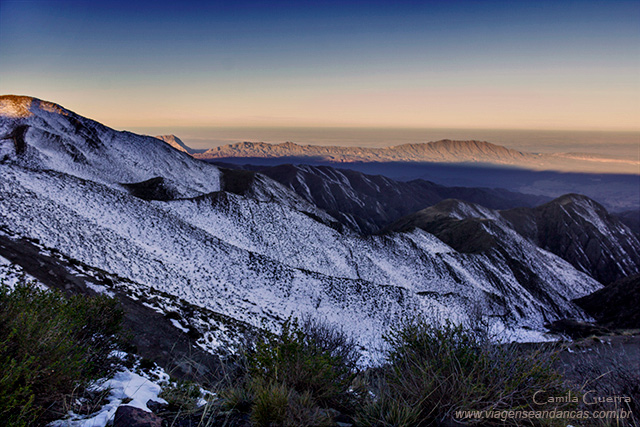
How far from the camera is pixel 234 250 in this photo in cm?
3114

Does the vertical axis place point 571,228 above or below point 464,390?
below

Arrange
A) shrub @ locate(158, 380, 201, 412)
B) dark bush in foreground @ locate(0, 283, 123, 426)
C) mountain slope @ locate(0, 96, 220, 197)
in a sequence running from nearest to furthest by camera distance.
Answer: dark bush in foreground @ locate(0, 283, 123, 426) < shrub @ locate(158, 380, 201, 412) < mountain slope @ locate(0, 96, 220, 197)

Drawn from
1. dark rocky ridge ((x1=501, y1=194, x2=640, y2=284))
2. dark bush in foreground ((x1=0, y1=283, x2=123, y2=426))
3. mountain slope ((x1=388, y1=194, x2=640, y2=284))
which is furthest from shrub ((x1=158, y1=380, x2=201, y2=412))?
dark rocky ridge ((x1=501, y1=194, x2=640, y2=284))

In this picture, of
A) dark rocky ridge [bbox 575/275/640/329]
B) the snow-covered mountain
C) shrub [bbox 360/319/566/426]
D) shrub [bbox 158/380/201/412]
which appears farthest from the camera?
dark rocky ridge [bbox 575/275/640/329]

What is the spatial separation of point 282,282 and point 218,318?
1193 cm

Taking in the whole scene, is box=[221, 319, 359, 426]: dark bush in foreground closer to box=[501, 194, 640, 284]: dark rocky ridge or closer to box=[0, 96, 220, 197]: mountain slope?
box=[0, 96, 220, 197]: mountain slope

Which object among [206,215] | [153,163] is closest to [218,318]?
[206,215]

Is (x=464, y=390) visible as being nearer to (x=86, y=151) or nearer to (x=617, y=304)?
(x=617, y=304)

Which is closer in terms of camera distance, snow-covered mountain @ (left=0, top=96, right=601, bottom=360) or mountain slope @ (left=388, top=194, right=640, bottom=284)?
snow-covered mountain @ (left=0, top=96, right=601, bottom=360)

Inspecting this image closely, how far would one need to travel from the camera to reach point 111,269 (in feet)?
64.4

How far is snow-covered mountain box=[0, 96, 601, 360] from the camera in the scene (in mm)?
21875

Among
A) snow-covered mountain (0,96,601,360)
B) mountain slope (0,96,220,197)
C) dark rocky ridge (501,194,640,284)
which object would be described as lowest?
dark rocky ridge (501,194,640,284)

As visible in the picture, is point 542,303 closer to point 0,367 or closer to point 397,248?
point 397,248

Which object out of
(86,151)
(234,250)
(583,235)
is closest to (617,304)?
(234,250)
